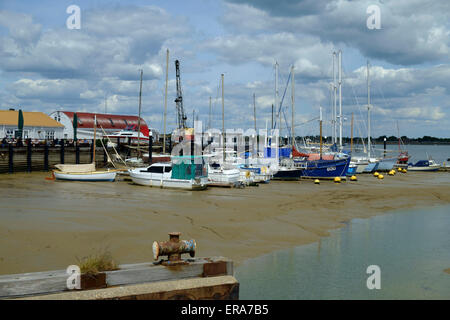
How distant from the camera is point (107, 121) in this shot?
8650 cm

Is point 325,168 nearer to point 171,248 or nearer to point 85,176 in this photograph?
point 85,176

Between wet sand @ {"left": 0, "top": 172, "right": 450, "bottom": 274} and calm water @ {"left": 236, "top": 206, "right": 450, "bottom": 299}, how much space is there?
1.06m

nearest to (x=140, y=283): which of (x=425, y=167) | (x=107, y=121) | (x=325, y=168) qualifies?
(x=325, y=168)

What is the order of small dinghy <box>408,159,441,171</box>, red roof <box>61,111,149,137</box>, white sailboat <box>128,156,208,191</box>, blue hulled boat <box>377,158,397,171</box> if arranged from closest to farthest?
white sailboat <box>128,156,208,191</box>, blue hulled boat <box>377,158,397,171</box>, small dinghy <box>408,159,441,171</box>, red roof <box>61,111,149,137</box>

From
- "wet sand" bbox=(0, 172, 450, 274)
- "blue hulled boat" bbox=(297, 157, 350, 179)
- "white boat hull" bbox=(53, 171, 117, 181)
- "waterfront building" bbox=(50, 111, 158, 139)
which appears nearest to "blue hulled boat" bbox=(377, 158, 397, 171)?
"blue hulled boat" bbox=(297, 157, 350, 179)

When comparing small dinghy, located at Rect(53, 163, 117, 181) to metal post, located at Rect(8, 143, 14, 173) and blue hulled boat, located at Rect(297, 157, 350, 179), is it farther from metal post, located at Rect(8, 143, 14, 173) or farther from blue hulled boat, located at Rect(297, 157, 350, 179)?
blue hulled boat, located at Rect(297, 157, 350, 179)

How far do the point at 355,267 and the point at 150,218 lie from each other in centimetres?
870

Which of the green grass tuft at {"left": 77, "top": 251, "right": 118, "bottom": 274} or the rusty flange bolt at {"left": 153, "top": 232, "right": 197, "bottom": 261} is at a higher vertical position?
the rusty flange bolt at {"left": 153, "top": 232, "right": 197, "bottom": 261}

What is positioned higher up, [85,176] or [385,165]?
[85,176]

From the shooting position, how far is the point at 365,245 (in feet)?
49.1

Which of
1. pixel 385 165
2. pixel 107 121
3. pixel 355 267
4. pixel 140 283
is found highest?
pixel 107 121

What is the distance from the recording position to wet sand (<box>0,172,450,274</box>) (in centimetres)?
1249

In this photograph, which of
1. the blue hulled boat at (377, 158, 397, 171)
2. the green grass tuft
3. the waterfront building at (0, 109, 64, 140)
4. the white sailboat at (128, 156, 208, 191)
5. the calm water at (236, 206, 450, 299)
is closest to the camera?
the green grass tuft
